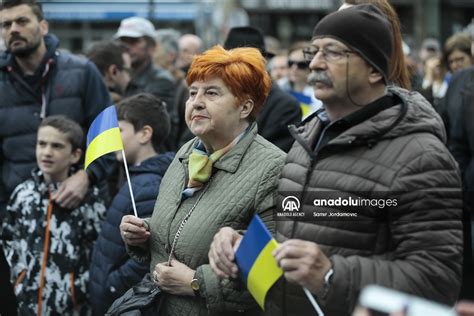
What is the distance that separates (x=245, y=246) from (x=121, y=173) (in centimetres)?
354

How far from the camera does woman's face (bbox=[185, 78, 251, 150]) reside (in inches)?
169

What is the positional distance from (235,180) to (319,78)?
2.60 feet

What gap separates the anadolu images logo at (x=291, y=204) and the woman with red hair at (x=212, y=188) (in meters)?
0.33

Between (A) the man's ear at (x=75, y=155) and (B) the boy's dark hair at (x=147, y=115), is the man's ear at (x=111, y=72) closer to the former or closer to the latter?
(A) the man's ear at (x=75, y=155)

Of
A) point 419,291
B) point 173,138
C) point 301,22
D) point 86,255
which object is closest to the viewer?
point 419,291

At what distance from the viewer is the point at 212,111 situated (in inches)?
169

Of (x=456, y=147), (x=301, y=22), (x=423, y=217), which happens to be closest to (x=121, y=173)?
(x=456, y=147)

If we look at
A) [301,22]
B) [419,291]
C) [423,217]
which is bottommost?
[301,22]

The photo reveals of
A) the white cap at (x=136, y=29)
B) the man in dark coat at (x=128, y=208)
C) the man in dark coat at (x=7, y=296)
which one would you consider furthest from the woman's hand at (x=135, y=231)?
the white cap at (x=136, y=29)

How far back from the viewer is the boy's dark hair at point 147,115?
5945mm

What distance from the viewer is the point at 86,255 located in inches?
241

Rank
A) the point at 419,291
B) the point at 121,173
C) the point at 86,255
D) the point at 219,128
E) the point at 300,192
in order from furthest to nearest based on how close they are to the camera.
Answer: the point at 121,173 < the point at 86,255 < the point at 219,128 < the point at 300,192 < the point at 419,291

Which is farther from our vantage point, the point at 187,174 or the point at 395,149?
the point at 187,174

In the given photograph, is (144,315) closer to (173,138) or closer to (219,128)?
(219,128)
